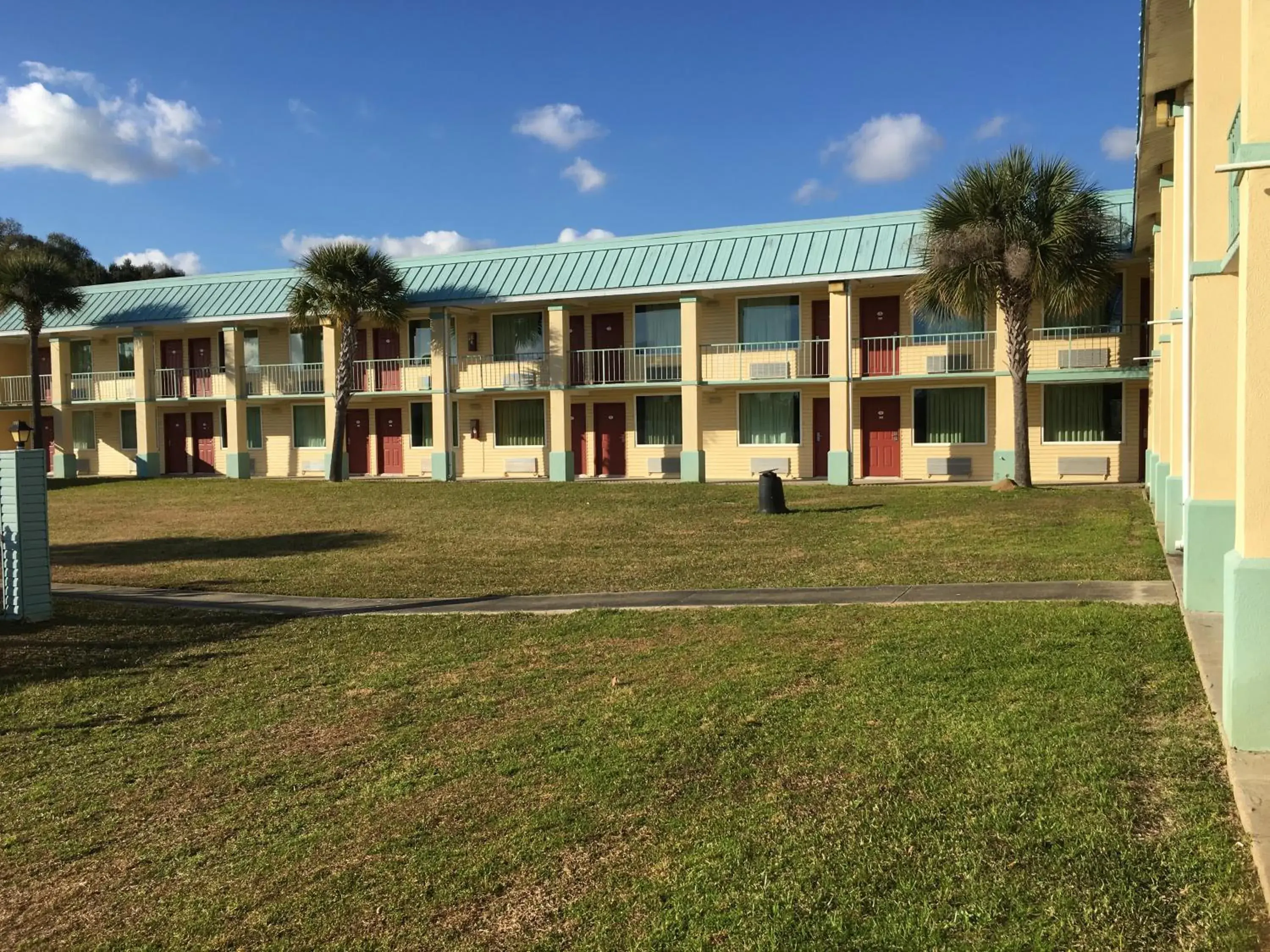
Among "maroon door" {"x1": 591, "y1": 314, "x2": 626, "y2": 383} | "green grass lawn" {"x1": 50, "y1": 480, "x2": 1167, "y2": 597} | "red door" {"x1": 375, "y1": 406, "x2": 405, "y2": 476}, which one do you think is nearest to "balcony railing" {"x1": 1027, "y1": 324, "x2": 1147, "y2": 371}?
"green grass lawn" {"x1": 50, "y1": 480, "x2": 1167, "y2": 597}

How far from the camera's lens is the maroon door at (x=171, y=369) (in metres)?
38.2

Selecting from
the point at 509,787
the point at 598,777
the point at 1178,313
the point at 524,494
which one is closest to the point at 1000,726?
the point at 598,777

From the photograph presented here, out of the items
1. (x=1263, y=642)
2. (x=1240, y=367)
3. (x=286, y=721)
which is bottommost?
(x=286, y=721)

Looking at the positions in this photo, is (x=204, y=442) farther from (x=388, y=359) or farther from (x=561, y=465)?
(x=561, y=465)

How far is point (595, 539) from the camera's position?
18.9 meters

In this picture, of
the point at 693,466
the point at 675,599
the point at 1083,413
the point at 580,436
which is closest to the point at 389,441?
the point at 580,436

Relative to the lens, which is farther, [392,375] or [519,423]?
[392,375]

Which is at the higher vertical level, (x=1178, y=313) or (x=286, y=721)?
(x=1178, y=313)

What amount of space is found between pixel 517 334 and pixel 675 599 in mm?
22196

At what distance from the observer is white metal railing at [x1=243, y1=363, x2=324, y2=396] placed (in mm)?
35656

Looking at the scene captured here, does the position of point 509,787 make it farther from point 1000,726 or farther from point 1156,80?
point 1156,80

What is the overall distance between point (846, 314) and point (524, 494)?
357 inches

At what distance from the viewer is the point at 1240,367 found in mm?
5699

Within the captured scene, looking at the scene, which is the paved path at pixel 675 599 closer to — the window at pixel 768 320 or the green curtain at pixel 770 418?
the window at pixel 768 320
